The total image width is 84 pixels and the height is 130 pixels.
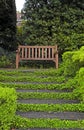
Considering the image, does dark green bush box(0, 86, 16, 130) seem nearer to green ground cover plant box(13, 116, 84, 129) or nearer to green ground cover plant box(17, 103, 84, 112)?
green ground cover plant box(13, 116, 84, 129)

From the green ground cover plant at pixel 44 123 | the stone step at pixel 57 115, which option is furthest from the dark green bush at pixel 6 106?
the stone step at pixel 57 115

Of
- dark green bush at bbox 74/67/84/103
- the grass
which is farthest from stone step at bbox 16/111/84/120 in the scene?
dark green bush at bbox 74/67/84/103

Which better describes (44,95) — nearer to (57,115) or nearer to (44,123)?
(57,115)

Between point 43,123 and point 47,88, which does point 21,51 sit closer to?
point 47,88

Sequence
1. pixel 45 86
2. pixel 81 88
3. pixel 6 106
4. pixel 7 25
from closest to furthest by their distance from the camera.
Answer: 1. pixel 6 106
2. pixel 81 88
3. pixel 45 86
4. pixel 7 25

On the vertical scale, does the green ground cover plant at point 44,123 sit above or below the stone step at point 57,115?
above

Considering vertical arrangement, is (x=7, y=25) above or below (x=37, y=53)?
above

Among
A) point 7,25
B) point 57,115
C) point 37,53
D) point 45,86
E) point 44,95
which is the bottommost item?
point 37,53

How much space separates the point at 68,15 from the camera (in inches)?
529

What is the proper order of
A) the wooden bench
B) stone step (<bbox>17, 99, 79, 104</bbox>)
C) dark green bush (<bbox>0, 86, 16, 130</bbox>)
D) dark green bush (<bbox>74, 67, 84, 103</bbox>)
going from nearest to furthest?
1. dark green bush (<bbox>0, 86, 16, 130</bbox>)
2. dark green bush (<bbox>74, 67, 84, 103</bbox>)
3. stone step (<bbox>17, 99, 79, 104</bbox>)
4. the wooden bench

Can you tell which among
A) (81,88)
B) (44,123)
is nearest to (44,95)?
(81,88)

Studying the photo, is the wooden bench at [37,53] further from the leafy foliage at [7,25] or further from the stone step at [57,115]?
the stone step at [57,115]

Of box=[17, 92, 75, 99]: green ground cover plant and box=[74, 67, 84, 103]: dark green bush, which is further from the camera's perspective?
box=[17, 92, 75, 99]: green ground cover plant

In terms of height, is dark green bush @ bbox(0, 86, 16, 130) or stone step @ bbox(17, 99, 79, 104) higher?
dark green bush @ bbox(0, 86, 16, 130)
